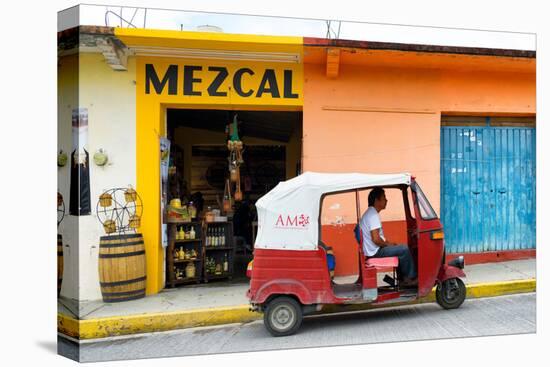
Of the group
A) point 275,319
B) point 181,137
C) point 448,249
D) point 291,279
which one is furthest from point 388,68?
point 181,137

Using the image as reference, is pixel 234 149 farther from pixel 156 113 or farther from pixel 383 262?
pixel 383 262

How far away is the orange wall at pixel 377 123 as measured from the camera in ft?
20.1

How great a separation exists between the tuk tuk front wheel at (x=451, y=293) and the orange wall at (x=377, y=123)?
2.54 feet

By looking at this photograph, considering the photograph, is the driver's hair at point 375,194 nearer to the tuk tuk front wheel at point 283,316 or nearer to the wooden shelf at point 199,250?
the tuk tuk front wheel at point 283,316

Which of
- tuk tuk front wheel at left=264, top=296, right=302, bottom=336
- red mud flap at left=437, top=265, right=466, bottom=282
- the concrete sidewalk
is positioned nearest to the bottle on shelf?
the concrete sidewalk

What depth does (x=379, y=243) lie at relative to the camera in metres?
5.29

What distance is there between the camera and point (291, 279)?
489cm

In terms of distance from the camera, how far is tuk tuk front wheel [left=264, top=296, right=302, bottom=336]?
16.2 feet

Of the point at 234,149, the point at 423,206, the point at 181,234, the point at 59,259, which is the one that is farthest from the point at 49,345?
the point at 423,206

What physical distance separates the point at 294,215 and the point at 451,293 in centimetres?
237

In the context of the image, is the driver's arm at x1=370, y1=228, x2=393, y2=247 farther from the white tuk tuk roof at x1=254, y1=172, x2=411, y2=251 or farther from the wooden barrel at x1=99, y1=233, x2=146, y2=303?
the wooden barrel at x1=99, y1=233, x2=146, y2=303

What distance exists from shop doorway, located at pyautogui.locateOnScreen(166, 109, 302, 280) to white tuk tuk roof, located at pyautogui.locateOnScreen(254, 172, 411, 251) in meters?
1.92

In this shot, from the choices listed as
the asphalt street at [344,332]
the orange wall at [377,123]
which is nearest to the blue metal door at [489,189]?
the orange wall at [377,123]

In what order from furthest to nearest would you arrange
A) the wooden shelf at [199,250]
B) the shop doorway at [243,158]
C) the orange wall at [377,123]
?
the shop doorway at [243,158]
the wooden shelf at [199,250]
the orange wall at [377,123]
